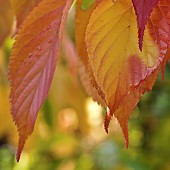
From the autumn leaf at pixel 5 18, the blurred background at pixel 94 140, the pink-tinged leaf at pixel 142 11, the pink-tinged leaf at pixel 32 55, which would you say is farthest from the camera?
the blurred background at pixel 94 140

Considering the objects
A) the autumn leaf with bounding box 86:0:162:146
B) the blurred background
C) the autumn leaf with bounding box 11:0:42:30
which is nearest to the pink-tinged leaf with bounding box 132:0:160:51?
the autumn leaf with bounding box 86:0:162:146

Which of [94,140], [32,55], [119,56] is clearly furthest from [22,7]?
[94,140]

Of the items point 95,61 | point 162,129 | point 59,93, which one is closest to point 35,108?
point 95,61

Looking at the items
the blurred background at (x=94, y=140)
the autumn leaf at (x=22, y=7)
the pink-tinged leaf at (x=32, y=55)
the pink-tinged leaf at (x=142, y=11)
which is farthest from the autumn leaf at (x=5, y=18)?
the blurred background at (x=94, y=140)

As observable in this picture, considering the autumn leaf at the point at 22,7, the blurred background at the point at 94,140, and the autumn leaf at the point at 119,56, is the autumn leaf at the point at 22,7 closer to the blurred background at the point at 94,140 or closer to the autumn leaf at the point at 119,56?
the autumn leaf at the point at 119,56

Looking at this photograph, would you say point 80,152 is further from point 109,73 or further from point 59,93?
point 109,73

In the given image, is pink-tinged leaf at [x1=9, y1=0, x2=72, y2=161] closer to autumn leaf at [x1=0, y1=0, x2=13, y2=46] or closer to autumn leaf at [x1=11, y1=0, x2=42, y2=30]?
autumn leaf at [x1=11, y1=0, x2=42, y2=30]
